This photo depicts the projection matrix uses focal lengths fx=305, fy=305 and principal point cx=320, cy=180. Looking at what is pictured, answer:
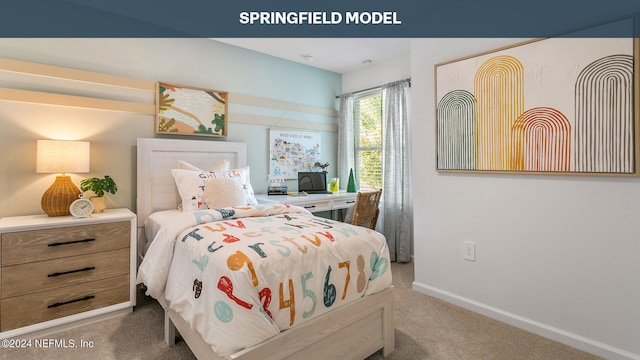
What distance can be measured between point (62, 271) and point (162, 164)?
1.12m

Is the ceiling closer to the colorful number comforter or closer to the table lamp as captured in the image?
the table lamp

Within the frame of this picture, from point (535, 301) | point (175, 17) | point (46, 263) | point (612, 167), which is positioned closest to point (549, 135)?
point (612, 167)

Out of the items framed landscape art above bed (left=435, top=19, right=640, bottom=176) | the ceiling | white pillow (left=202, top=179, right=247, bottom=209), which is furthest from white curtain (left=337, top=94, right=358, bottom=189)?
white pillow (left=202, top=179, right=247, bottom=209)

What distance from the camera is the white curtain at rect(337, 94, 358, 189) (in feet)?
13.9

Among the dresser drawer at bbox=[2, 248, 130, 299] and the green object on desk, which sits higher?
the green object on desk

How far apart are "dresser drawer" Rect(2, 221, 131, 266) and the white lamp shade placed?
1.59 feet

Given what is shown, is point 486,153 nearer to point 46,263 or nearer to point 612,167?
point 612,167

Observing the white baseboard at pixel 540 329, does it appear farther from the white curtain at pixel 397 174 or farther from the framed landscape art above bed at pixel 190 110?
the framed landscape art above bed at pixel 190 110

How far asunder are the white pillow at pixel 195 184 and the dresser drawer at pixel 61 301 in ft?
2.34

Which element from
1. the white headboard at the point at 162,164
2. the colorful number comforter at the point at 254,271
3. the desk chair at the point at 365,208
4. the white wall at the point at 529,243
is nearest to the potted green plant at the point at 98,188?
the white headboard at the point at 162,164

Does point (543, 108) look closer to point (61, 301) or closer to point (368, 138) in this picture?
point (368, 138)

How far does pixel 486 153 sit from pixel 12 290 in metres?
3.32

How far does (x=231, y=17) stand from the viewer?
2.80 m

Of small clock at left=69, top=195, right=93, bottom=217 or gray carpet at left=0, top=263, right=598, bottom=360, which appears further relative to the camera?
small clock at left=69, top=195, right=93, bottom=217
